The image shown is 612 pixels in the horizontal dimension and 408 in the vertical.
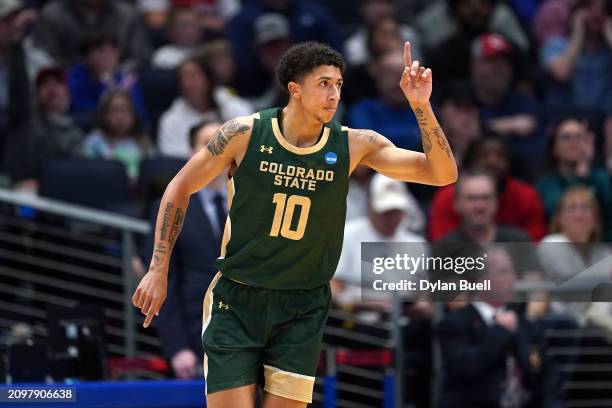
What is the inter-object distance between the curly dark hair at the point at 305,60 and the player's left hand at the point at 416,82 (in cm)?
32

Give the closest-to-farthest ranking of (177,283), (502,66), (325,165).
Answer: (325,165) → (177,283) → (502,66)

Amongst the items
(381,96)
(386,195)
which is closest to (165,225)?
(386,195)

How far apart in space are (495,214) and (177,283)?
3146 mm

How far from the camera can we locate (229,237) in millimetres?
6211

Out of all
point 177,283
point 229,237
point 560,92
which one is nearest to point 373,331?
point 177,283

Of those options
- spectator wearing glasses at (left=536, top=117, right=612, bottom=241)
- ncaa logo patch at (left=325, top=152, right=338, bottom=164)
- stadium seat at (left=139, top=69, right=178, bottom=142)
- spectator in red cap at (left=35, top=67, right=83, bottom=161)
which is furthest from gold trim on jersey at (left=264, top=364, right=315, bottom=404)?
stadium seat at (left=139, top=69, right=178, bottom=142)

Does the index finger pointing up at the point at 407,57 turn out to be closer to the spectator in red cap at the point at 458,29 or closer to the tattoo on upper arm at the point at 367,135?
the tattoo on upper arm at the point at 367,135

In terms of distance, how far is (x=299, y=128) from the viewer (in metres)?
6.20

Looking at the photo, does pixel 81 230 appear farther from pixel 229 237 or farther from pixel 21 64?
pixel 229 237

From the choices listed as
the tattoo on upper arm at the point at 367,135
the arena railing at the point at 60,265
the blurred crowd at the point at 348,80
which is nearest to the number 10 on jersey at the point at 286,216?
the tattoo on upper arm at the point at 367,135

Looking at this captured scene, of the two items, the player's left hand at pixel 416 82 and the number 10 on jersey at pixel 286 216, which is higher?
the player's left hand at pixel 416 82

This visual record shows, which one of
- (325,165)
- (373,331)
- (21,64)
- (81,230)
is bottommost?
(373,331)

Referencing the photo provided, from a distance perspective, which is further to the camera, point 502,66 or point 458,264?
point 502,66

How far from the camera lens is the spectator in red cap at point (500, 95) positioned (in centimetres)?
1184
